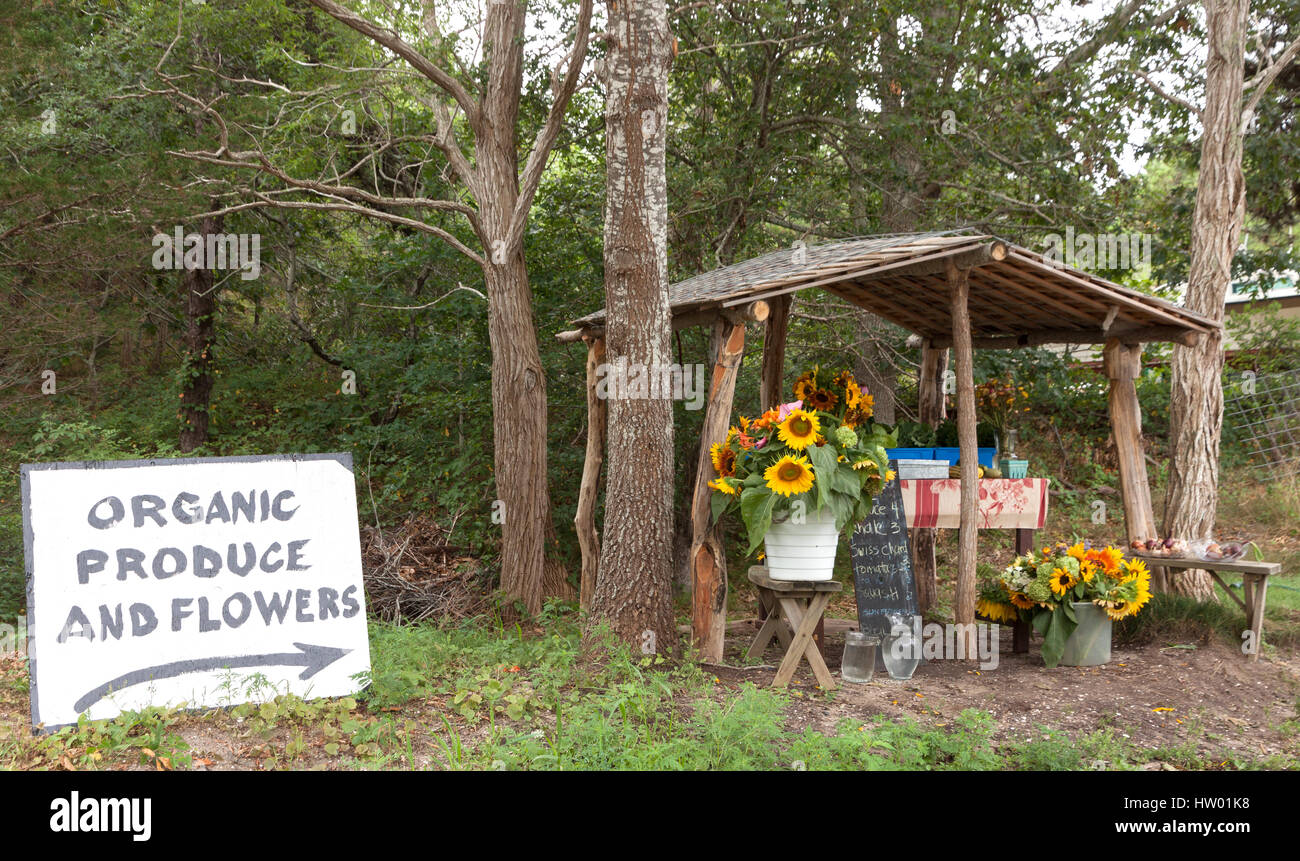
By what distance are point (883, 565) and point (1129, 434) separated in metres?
2.46

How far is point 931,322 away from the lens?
27.3 feet

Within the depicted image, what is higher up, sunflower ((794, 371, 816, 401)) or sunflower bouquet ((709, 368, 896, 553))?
sunflower ((794, 371, 816, 401))

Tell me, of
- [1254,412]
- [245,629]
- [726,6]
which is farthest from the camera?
[1254,412]

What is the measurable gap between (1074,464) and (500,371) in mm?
8992

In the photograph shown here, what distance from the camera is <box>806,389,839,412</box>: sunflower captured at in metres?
7.19

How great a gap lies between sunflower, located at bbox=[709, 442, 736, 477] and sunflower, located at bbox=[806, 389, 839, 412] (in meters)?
1.64

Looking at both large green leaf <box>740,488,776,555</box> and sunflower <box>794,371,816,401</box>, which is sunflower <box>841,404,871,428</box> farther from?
large green leaf <box>740,488,776,555</box>

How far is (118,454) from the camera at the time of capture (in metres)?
10.5

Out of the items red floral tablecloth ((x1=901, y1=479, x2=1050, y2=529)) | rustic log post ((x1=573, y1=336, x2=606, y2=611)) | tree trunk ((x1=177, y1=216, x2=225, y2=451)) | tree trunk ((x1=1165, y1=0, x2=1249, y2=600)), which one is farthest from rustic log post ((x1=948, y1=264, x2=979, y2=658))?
tree trunk ((x1=177, y1=216, x2=225, y2=451))

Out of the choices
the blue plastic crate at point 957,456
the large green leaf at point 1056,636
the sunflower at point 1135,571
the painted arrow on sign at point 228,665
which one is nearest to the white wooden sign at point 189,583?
the painted arrow on sign at point 228,665

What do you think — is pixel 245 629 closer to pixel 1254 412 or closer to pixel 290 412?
pixel 290 412

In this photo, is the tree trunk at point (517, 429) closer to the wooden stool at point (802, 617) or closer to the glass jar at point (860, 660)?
the wooden stool at point (802, 617)

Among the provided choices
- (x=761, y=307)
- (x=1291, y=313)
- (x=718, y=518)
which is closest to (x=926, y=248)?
(x=761, y=307)

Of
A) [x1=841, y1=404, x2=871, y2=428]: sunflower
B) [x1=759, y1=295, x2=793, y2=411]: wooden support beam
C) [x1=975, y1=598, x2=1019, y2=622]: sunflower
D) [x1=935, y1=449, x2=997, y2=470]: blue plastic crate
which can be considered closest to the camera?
[x1=975, y1=598, x2=1019, y2=622]: sunflower
